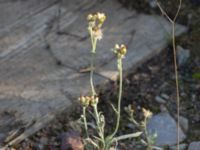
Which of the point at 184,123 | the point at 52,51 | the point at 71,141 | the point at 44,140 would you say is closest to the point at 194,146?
the point at 184,123

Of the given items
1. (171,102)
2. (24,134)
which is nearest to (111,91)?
(171,102)

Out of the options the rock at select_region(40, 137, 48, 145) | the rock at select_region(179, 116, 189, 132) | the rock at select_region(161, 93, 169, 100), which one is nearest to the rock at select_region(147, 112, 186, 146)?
the rock at select_region(179, 116, 189, 132)

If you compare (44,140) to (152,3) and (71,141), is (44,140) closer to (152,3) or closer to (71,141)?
(71,141)

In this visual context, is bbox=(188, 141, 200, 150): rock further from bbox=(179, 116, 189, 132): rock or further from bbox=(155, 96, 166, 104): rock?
bbox=(155, 96, 166, 104): rock

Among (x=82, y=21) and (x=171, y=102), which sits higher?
(x=82, y=21)

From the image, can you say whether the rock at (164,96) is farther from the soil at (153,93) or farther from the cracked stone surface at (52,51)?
the cracked stone surface at (52,51)

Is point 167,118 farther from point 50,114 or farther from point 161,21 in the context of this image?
point 161,21
